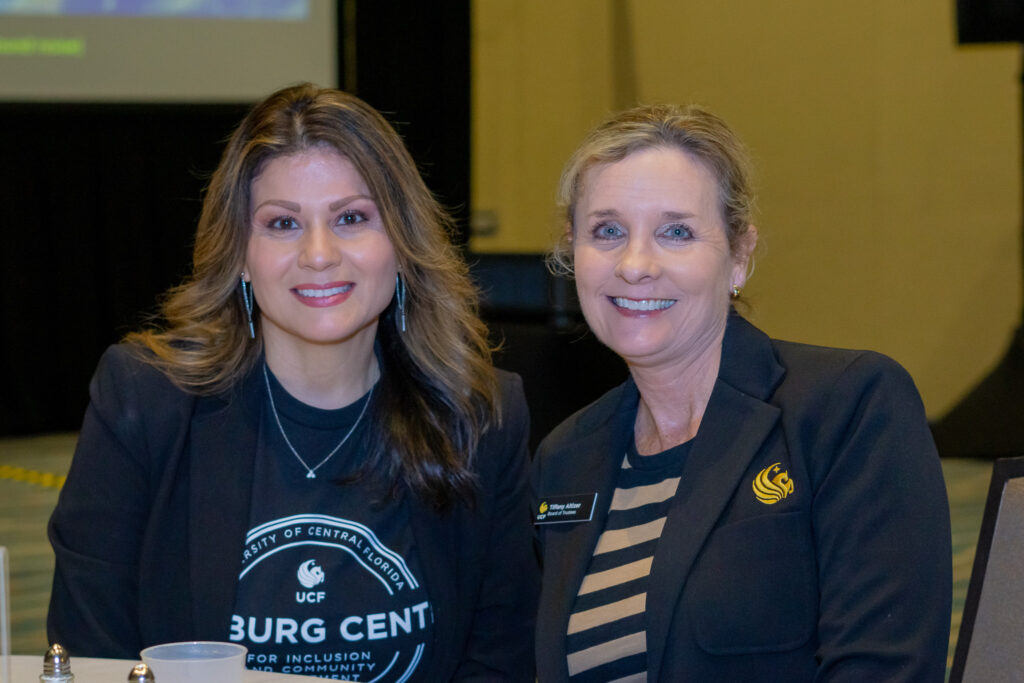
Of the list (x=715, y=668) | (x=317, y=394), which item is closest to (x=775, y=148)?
A: (x=317, y=394)

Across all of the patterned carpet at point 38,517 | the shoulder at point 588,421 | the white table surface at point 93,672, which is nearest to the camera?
the white table surface at point 93,672

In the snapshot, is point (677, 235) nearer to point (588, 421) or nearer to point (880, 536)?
point (588, 421)

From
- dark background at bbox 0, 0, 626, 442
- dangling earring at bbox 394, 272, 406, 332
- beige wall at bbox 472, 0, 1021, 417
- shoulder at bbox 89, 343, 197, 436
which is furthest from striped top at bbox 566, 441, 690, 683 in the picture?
dark background at bbox 0, 0, 626, 442

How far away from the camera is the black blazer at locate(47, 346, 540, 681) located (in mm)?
1944

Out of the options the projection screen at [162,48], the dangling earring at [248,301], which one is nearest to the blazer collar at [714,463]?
the dangling earring at [248,301]

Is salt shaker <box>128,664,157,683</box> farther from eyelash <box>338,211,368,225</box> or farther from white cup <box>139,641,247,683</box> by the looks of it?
eyelash <box>338,211,368,225</box>

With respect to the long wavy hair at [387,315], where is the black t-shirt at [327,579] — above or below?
below

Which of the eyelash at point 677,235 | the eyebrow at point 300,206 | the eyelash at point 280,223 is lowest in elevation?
the eyelash at point 677,235

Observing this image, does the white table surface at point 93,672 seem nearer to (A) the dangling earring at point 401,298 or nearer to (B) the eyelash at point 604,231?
(B) the eyelash at point 604,231

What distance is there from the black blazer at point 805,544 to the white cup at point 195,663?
1.87ft

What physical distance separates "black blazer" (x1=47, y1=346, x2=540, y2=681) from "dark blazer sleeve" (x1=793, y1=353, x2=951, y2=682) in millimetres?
738

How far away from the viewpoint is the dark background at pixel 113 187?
7223 millimetres

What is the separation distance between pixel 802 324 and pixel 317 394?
5.74 meters

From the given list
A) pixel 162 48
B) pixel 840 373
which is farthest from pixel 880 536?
pixel 162 48
